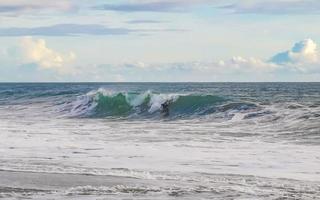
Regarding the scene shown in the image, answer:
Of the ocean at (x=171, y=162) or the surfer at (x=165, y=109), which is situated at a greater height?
the surfer at (x=165, y=109)

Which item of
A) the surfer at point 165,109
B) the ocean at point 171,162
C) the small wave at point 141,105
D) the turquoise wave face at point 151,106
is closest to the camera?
the ocean at point 171,162

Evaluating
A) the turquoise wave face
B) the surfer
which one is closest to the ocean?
the turquoise wave face

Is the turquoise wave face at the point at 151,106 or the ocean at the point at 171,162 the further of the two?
the turquoise wave face at the point at 151,106

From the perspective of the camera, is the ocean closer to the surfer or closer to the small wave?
the surfer

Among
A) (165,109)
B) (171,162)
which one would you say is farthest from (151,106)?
(171,162)

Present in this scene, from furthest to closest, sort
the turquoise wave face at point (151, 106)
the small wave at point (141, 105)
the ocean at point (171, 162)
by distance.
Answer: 1. the small wave at point (141, 105)
2. the turquoise wave face at point (151, 106)
3. the ocean at point (171, 162)

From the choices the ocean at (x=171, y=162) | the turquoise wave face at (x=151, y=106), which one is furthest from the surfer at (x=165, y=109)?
the ocean at (x=171, y=162)

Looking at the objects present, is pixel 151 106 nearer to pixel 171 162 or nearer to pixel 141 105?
pixel 141 105

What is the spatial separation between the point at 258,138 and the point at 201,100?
57.6 feet

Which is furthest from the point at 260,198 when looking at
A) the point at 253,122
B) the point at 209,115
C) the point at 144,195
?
the point at 209,115

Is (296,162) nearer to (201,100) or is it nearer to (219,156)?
(219,156)

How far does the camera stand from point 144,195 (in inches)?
408

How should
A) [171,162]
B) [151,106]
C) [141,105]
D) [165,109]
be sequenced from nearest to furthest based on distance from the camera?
[171,162] < [165,109] < [151,106] < [141,105]

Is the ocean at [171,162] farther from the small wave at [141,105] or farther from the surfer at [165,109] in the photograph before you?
the small wave at [141,105]
